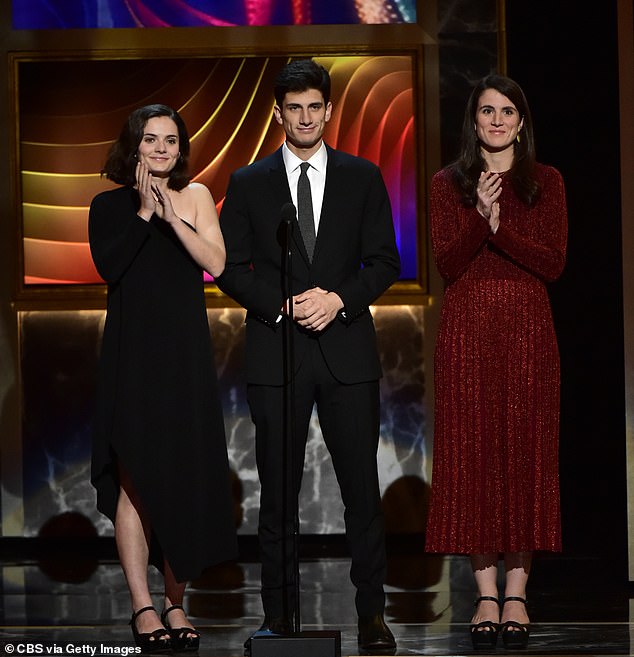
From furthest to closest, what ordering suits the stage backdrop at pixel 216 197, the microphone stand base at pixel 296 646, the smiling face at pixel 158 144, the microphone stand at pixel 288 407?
the stage backdrop at pixel 216 197, the smiling face at pixel 158 144, the microphone stand at pixel 288 407, the microphone stand base at pixel 296 646

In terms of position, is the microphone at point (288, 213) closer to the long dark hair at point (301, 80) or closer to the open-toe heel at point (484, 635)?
the long dark hair at point (301, 80)

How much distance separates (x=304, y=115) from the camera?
3523 millimetres

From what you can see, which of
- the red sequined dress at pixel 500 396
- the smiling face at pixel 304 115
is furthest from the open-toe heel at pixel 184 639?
the smiling face at pixel 304 115

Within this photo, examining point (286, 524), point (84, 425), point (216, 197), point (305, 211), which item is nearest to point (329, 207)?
point (305, 211)

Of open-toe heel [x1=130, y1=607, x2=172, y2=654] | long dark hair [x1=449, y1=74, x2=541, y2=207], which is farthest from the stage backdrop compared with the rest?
open-toe heel [x1=130, y1=607, x2=172, y2=654]

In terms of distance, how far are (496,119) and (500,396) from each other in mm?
837

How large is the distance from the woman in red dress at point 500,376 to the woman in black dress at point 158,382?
70cm

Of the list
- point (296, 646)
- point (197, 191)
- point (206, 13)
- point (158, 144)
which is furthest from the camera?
point (206, 13)

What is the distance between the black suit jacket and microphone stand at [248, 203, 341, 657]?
0.05 meters

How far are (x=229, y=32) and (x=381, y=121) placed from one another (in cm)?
83

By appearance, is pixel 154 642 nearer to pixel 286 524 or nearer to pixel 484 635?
pixel 286 524

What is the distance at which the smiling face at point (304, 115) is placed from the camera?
351cm

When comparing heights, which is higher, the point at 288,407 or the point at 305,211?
the point at 305,211

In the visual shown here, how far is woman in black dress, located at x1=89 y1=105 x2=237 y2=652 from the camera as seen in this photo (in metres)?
3.52
